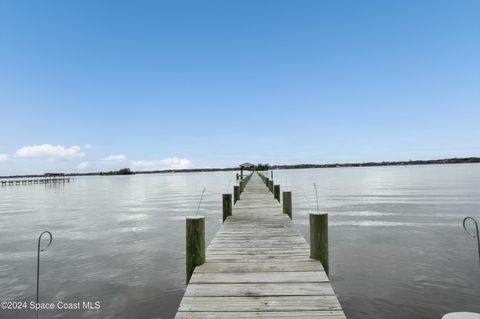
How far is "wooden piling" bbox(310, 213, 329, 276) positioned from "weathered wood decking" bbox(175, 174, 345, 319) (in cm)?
16

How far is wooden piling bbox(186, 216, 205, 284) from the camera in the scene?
19.5 feet

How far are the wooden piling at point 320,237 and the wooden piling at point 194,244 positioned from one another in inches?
86.2

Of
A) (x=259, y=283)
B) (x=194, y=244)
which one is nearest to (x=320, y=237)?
(x=259, y=283)

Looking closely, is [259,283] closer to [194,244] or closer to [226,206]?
[194,244]

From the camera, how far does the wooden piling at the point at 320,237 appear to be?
597 centimetres

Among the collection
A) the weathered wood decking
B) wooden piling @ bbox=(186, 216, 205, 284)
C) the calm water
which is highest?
wooden piling @ bbox=(186, 216, 205, 284)

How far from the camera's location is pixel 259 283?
5.14m

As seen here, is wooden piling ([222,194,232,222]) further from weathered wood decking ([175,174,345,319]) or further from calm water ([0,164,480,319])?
weathered wood decking ([175,174,345,319])

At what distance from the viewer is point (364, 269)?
966cm

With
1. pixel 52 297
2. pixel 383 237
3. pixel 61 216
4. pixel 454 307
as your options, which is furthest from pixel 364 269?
pixel 61 216

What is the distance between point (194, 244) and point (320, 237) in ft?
8.06

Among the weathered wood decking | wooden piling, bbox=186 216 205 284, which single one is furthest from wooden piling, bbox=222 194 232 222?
wooden piling, bbox=186 216 205 284

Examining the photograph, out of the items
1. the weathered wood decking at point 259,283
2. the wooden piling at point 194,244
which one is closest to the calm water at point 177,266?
the wooden piling at point 194,244

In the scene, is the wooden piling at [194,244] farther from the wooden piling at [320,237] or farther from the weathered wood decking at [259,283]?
the wooden piling at [320,237]
